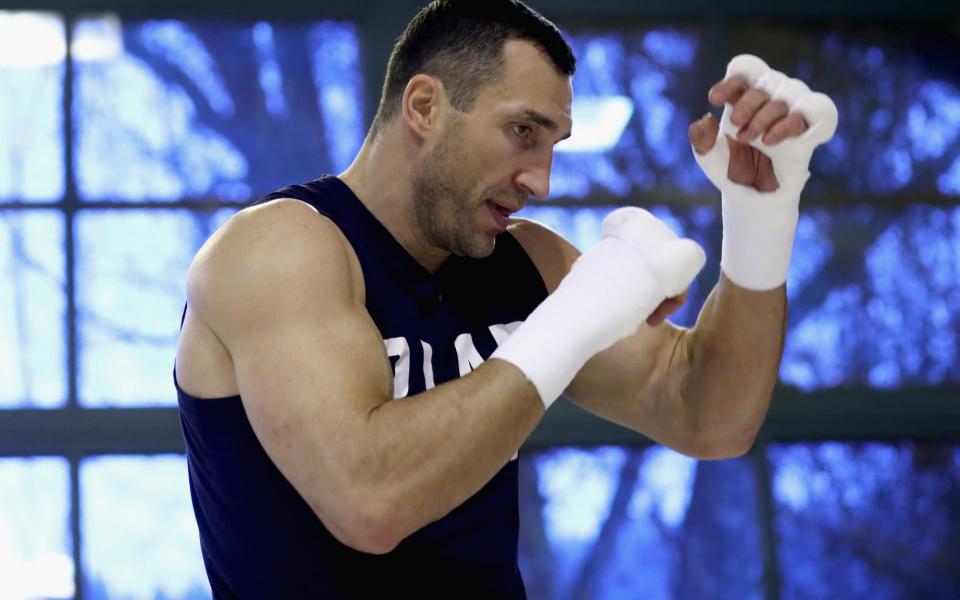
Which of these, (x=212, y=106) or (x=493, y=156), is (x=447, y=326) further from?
(x=212, y=106)

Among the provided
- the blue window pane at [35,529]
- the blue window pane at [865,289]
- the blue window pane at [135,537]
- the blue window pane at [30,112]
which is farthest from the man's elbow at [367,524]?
the blue window pane at [30,112]

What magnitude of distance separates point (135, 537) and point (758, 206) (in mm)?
2111

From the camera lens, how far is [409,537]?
1.48 metres

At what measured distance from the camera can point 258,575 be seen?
4.76ft

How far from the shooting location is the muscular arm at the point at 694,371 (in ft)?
5.28

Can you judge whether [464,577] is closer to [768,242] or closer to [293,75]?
[768,242]

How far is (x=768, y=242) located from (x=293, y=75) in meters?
2.14

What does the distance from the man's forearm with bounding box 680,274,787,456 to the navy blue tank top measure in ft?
0.79

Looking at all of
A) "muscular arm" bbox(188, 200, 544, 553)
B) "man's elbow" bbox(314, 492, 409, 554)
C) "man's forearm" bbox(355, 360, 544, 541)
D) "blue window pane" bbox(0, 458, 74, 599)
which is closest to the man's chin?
"muscular arm" bbox(188, 200, 544, 553)

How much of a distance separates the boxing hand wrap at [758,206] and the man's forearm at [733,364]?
0.03m

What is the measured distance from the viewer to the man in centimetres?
127

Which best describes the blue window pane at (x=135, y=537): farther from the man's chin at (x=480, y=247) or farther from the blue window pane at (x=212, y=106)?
the man's chin at (x=480, y=247)

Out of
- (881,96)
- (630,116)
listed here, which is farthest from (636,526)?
(881,96)

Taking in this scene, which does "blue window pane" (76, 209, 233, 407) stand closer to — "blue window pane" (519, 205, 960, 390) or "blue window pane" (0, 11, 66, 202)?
"blue window pane" (0, 11, 66, 202)
